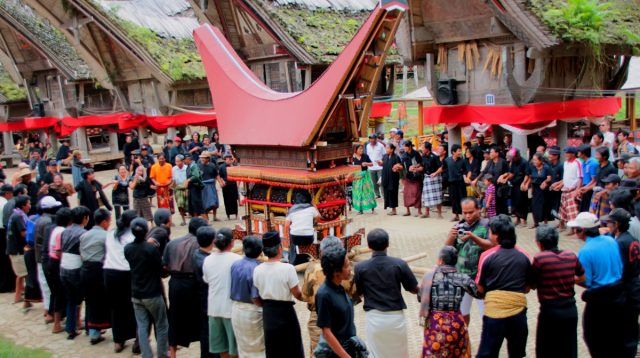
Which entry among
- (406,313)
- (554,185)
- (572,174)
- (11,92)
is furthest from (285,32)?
(11,92)

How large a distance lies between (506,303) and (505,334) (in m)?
0.29

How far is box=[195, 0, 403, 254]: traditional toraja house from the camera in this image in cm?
916

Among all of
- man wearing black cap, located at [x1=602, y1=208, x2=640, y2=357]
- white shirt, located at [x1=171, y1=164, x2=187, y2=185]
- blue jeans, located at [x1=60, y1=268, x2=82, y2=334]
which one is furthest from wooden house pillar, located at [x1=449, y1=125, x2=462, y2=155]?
blue jeans, located at [x1=60, y1=268, x2=82, y2=334]

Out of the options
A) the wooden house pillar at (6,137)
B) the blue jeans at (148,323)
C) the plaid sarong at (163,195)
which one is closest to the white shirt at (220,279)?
the blue jeans at (148,323)

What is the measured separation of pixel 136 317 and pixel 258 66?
13707mm

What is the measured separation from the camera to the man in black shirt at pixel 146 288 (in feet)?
22.1

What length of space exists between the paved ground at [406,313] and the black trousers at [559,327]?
3.86 feet

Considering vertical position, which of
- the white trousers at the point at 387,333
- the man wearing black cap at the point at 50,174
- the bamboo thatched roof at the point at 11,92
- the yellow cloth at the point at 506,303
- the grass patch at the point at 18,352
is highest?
the bamboo thatched roof at the point at 11,92

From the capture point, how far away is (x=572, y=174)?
1102cm

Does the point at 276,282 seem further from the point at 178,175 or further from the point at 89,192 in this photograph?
the point at 178,175

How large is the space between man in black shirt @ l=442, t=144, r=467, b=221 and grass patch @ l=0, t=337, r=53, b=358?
27.4 ft

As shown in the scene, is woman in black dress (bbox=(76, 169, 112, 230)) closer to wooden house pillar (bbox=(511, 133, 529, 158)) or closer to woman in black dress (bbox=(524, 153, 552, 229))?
woman in black dress (bbox=(524, 153, 552, 229))

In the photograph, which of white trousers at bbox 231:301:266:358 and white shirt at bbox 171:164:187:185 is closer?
white trousers at bbox 231:301:266:358

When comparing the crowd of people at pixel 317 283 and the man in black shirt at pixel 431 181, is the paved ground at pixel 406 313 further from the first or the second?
the man in black shirt at pixel 431 181
